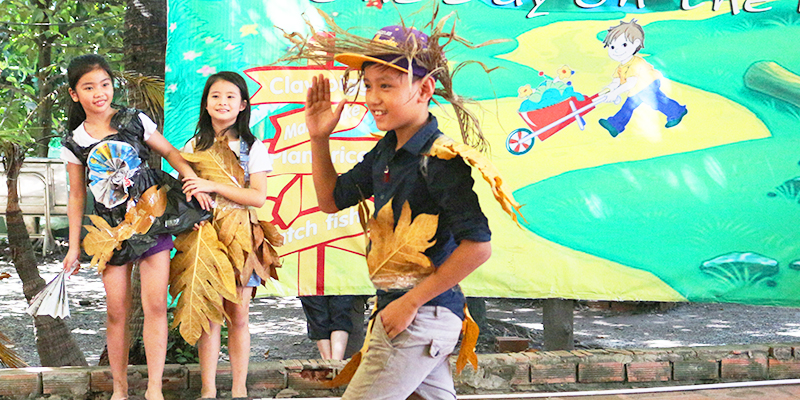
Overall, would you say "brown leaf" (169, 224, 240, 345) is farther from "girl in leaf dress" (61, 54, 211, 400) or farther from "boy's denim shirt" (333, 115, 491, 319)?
"boy's denim shirt" (333, 115, 491, 319)

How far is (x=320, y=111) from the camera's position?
2.06 m

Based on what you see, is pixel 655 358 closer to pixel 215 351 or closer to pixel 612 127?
pixel 612 127

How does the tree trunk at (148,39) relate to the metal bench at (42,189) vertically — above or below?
above

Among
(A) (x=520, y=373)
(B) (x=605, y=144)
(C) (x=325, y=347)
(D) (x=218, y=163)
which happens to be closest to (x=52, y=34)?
(C) (x=325, y=347)

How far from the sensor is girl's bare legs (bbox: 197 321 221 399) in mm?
3236

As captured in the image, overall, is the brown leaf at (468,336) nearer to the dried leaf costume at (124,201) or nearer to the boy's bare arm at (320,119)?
the boy's bare arm at (320,119)

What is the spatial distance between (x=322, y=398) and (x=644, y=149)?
215 cm

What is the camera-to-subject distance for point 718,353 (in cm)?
407

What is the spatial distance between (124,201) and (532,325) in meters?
4.33

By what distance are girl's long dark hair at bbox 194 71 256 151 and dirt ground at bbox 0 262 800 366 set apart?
7.73ft

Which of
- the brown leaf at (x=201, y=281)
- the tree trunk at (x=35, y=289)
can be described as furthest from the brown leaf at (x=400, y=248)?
the tree trunk at (x=35, y=289)

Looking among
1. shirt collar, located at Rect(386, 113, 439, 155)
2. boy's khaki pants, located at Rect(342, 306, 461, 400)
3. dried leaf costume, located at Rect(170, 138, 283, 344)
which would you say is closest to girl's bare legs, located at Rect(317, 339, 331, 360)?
dried leaf costume, located at Rect(170, 138, 283, 344)

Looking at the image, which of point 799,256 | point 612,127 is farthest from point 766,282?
point 612,127

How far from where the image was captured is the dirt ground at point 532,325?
18.7 feet
